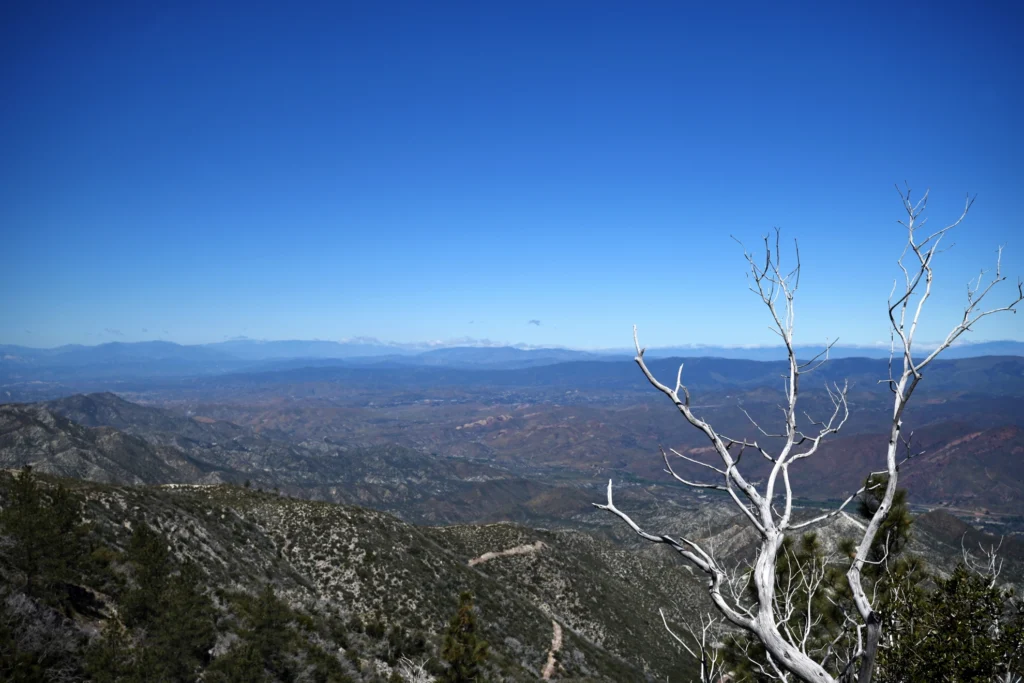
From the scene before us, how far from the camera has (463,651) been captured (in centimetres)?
2131

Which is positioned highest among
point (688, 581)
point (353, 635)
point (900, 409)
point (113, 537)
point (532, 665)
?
point (900, 409)

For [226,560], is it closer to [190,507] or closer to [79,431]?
[190,507]

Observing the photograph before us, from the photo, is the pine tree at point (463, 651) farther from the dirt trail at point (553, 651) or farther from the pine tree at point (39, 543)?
the dirt trail at point (553, 651)

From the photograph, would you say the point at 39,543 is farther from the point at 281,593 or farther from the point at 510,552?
the point at 510,552

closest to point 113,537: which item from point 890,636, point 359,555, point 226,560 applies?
point 226,560

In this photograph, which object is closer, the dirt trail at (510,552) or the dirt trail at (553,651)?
the dirt trail at (553,651)

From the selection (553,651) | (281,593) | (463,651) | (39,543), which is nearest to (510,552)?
(553,651)

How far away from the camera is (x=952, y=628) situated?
10195 mm

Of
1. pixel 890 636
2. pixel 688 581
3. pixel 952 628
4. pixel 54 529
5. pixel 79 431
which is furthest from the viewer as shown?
pixel 79 431

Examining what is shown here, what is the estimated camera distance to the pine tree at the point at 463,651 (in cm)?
2117

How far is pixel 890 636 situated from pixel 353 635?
21.1 metres

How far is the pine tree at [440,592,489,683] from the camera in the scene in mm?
21172

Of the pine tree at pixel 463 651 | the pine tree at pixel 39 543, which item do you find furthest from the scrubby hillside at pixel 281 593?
the pine tree at pixel 463 651

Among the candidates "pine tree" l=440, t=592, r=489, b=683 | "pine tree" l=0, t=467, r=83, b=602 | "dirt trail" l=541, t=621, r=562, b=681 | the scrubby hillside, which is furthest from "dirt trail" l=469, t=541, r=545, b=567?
"pine tree" l=0, t=467, r=83, b=602
